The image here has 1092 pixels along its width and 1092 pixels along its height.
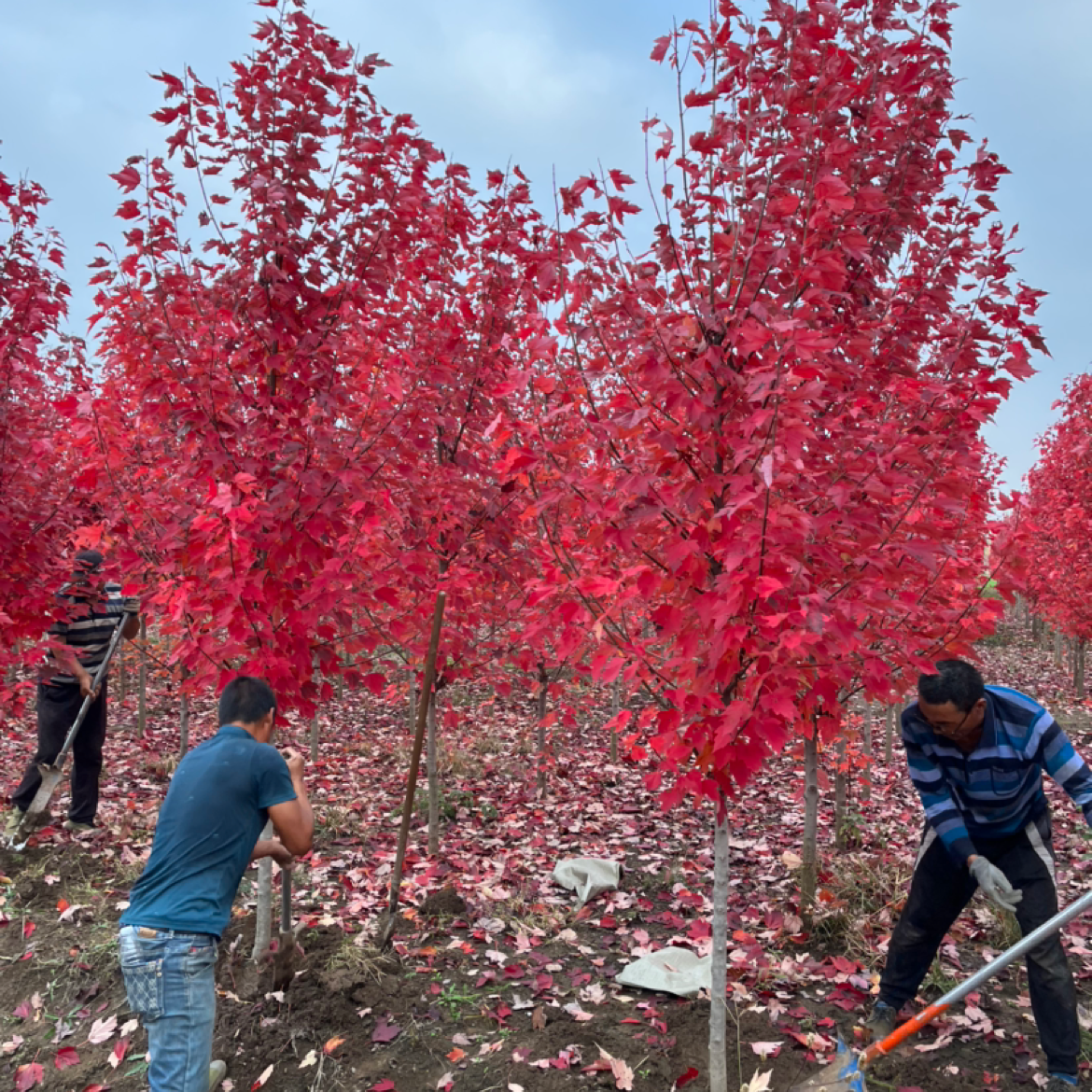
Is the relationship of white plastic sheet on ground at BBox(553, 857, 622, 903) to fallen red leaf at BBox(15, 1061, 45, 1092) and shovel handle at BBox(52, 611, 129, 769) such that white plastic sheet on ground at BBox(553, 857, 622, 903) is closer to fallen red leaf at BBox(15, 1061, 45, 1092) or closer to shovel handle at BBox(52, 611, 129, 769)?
fallen red leaf at BBox(15, 1061, 45, 1092)

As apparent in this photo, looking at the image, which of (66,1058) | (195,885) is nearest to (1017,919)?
(195,885)

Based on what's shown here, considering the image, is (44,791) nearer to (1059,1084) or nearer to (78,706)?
(78,706)

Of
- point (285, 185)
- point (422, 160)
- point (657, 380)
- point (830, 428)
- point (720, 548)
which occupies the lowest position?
point (720, 548)

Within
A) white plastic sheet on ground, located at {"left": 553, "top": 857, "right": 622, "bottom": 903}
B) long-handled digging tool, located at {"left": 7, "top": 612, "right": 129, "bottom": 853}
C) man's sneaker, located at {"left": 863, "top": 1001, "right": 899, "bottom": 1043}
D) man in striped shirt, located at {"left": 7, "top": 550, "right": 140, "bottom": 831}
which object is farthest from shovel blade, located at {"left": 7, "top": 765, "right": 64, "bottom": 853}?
man's sneaker, located at {"left": 863, "top": 1001, "right": 899, "bottom": 1043}

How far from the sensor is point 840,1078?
9.44 ft

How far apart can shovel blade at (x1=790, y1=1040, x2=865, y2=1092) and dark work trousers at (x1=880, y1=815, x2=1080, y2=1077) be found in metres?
0.69

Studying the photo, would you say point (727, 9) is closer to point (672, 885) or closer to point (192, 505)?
point (192, 505)

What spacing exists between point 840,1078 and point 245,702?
2672mm

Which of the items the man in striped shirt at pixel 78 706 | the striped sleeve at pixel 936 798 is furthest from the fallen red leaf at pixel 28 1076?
the striped sleeve at pixel 936 798

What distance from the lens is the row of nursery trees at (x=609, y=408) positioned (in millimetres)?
2611

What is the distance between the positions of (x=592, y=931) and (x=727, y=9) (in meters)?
4.85

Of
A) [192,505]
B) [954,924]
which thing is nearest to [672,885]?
[954,924]

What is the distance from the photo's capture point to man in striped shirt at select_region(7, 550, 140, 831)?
6.12m

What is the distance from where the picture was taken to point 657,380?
2.53 m
